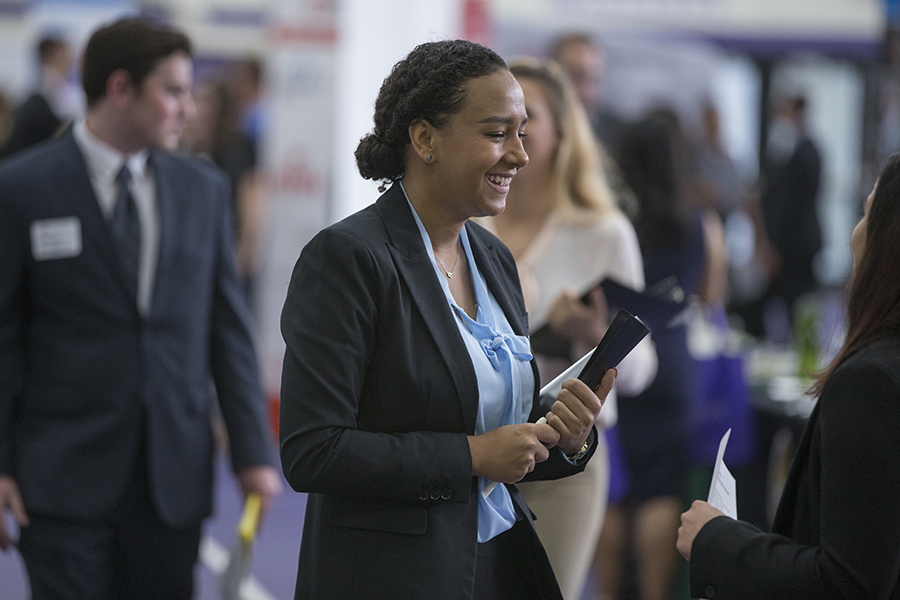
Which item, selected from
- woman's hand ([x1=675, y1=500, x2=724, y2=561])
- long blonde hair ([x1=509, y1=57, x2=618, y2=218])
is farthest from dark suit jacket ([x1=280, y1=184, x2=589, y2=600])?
long blonde hair ([x1=509, y1=57, x2=618, y2=218])

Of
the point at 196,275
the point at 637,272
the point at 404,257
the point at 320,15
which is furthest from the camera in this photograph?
the point at 320,15

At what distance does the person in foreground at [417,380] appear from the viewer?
1549mm

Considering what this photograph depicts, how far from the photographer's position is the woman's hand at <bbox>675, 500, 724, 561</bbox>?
1.70 meters

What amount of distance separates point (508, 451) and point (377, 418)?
8.3 inches

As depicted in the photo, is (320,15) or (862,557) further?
(320,15)

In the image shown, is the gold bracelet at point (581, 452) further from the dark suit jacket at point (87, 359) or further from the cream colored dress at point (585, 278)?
the dark suit jacket at point (87, 359)

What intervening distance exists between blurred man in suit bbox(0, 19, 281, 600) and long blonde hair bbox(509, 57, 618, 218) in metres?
0.94

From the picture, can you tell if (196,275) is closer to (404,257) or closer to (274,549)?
(404,257)

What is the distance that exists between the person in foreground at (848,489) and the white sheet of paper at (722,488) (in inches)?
1.4

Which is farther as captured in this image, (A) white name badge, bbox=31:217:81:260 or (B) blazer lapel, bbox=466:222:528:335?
(A) white name badge, bbox=31:217:81:260

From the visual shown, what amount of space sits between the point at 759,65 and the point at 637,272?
35.2 ft

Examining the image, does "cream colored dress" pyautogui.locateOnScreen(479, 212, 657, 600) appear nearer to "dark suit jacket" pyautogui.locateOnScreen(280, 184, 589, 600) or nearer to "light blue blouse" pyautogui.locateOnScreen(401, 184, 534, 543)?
"light blue blouse" pyautogui.locateOnScreen(401, 184, 534, 543)

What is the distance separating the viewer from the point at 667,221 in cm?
391

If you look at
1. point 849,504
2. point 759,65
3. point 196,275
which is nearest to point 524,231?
point 196,275
